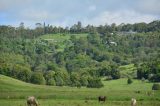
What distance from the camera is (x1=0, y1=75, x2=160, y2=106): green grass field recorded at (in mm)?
69250

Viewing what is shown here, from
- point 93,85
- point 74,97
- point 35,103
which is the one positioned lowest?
point 93,85

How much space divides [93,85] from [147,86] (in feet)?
94.8

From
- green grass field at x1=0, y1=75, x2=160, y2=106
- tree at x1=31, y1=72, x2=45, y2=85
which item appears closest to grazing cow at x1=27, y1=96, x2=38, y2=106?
green grass field at x1=0, y1=75, x2=160, y2=106

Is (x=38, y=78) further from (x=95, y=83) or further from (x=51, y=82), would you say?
(x=95, y=83)

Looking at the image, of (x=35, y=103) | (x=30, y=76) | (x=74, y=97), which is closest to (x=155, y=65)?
(x=30, y=76)

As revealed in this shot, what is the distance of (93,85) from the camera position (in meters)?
187

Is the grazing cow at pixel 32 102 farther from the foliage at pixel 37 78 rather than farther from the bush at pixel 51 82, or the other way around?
the bush at pixel 51 82

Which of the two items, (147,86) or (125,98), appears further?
(147,86)

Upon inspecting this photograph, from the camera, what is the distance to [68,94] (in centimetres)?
9650

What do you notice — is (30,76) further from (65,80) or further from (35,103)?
(35,103)

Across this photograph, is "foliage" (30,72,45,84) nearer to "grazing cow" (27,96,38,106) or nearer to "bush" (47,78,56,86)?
"bush" (47,78,56,86)

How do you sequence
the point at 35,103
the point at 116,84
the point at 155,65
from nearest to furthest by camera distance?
the point at 35,103 < the point at 116,84 < the point at 155,65

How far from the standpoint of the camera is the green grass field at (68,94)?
2726 inches

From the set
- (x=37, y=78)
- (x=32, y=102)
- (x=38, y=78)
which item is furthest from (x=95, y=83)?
(x=32, y=102)
